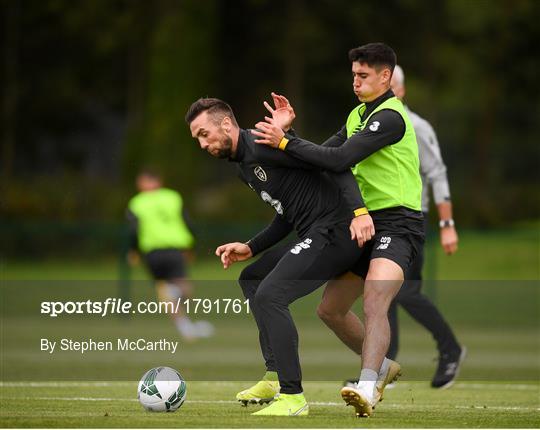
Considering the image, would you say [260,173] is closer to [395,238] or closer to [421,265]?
[395,238]

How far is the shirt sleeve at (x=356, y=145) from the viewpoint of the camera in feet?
24.0

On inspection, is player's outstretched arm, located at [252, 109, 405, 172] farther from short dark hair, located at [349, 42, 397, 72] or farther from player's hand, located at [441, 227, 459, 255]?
player's hand, located at [441, 227, 459, 255]

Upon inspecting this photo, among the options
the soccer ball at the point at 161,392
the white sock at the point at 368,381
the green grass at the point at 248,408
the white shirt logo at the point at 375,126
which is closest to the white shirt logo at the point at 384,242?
the white shirt logo at the point at 375,126

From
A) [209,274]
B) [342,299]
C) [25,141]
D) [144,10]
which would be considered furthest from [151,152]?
[342,299]

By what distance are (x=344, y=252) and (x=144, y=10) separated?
1193 inches

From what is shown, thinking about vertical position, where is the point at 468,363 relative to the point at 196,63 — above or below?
below

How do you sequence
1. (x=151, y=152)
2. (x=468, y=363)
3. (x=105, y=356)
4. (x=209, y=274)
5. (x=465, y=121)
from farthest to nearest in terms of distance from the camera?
(x=465, y=121)
(x=151, y=152)
(x=209, y=274)
(x=105, y=356)
(x=468, y=363)

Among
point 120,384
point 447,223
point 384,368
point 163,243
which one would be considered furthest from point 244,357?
point 384,368

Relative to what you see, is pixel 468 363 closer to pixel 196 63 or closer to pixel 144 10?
pixel 196 63

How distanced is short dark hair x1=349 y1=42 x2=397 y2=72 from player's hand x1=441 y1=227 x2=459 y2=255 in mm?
2732

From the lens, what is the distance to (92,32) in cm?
3794

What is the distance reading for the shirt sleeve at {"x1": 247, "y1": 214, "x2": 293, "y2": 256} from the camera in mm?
8055

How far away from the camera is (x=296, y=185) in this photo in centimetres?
759

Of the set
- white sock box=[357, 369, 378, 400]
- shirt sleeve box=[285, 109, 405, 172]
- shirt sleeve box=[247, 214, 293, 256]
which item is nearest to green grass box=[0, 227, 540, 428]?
white sock box=[357, 369, 378, 400]
